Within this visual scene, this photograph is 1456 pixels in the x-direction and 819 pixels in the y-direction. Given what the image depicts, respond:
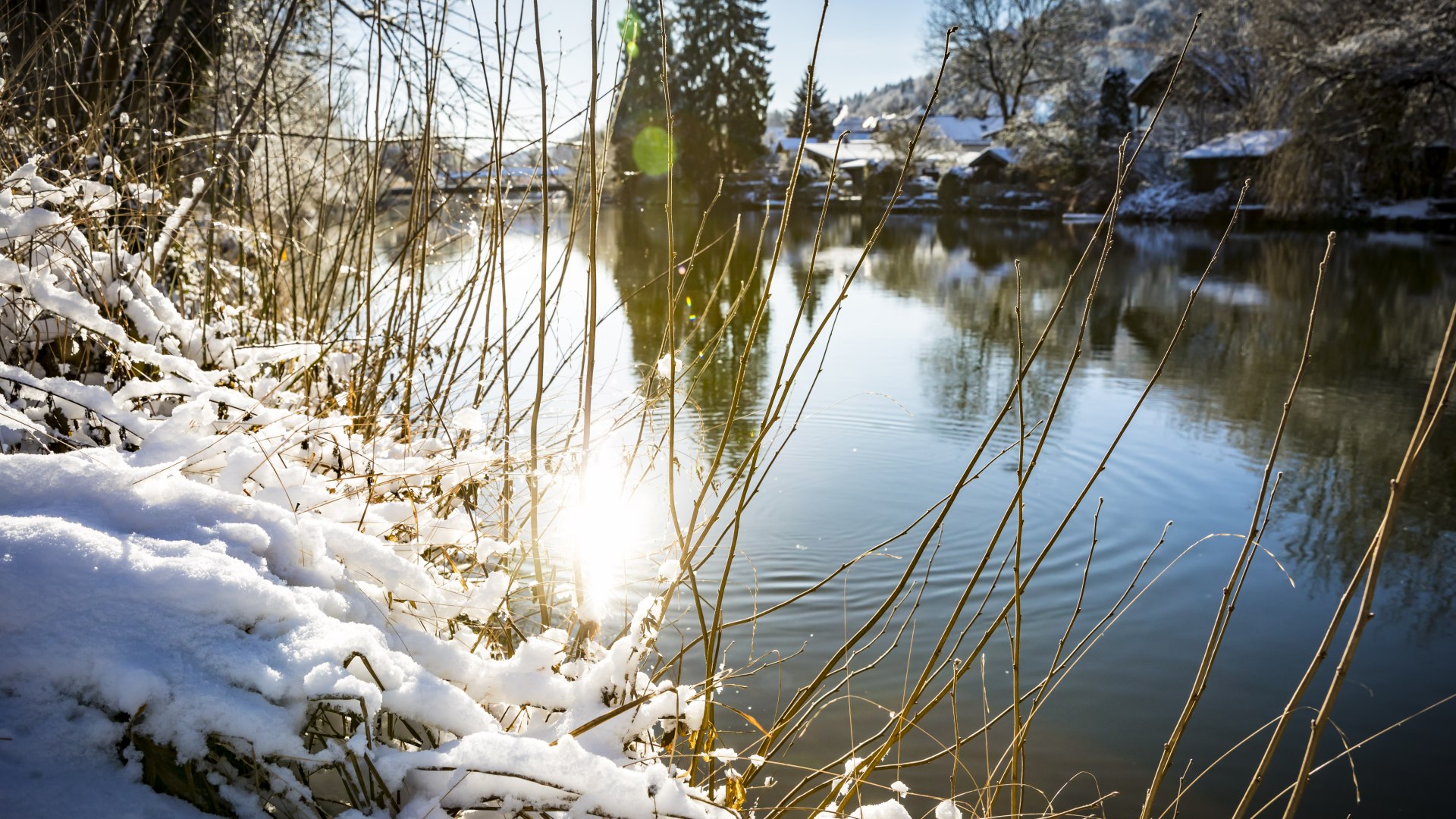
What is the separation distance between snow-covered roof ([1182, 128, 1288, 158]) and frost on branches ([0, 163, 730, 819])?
89.5ft

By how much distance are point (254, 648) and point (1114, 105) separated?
113 feet

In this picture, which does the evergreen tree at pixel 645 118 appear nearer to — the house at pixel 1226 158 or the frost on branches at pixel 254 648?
the house at pixel 1226 158

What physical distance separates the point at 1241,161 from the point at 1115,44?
21.5 meters

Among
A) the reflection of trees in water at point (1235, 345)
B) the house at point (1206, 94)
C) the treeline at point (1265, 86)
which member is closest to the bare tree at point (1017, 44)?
the treeline at point (1265, 86)

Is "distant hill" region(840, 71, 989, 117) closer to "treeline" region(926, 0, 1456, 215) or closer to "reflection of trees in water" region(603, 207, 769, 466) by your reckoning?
"treeline" region(926, 0, 1456, 215)

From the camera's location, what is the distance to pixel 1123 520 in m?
5.26

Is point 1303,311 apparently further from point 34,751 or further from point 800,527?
point 34,751

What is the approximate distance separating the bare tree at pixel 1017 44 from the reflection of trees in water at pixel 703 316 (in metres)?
24.8

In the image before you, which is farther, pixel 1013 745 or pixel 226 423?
pixel 226 423

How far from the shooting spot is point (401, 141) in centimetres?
263

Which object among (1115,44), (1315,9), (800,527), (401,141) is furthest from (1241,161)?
(401,141)

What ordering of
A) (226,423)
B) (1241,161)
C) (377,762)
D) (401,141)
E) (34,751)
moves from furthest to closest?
(1241,161) → (401,141) → (226,423) → (377,762) → (34,751)

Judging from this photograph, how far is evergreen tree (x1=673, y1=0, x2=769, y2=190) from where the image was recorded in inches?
1372

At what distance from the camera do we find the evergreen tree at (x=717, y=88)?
34844 mm
